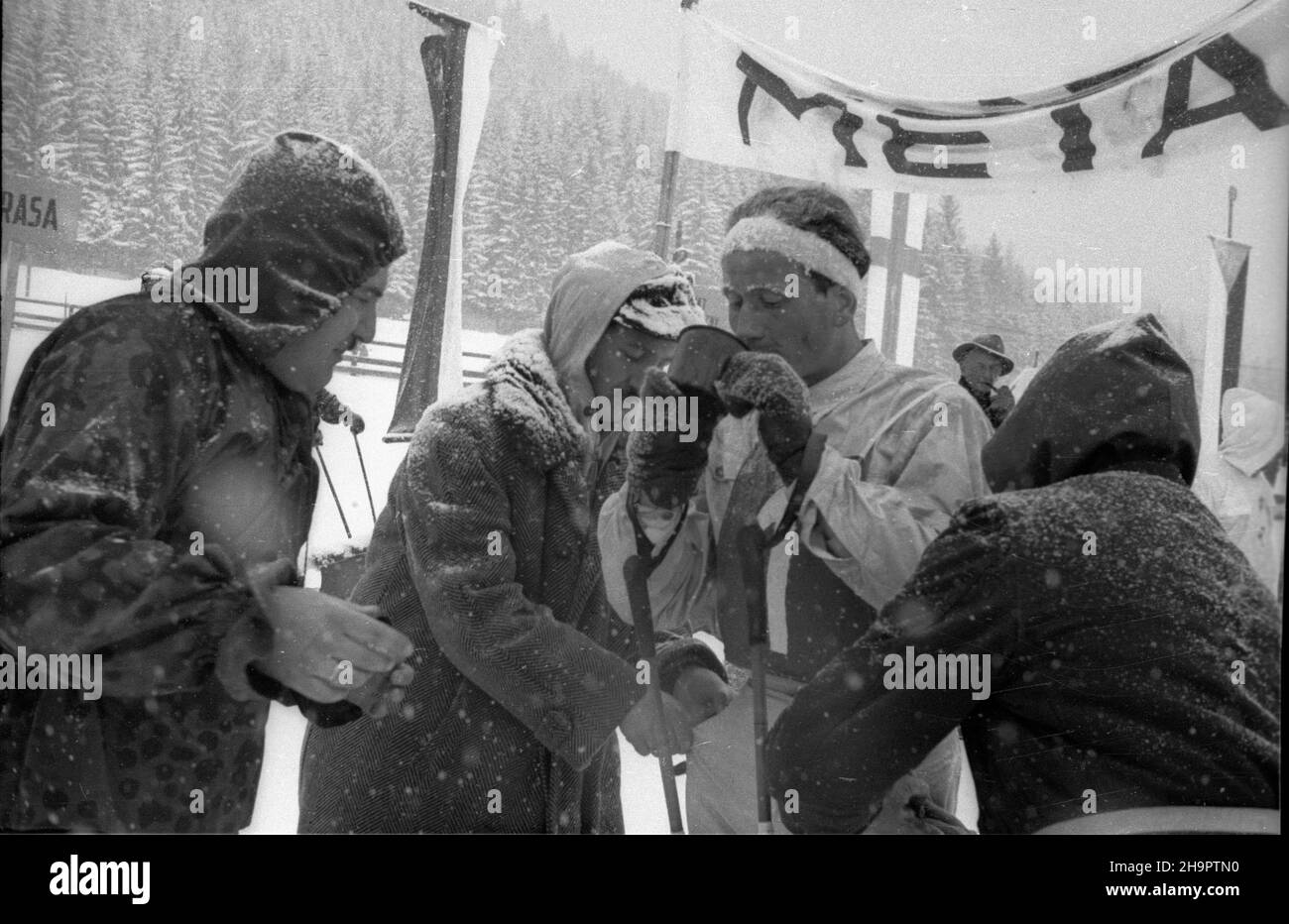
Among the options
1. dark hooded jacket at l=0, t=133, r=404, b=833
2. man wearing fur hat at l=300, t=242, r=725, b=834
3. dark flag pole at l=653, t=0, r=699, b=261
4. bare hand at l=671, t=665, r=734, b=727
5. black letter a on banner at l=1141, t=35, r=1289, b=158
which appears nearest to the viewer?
dark hooded jacket at l=0, t=133, r=404, b=833

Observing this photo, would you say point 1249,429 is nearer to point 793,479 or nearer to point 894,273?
point 894,273

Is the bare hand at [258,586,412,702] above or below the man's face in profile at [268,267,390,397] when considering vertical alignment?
below

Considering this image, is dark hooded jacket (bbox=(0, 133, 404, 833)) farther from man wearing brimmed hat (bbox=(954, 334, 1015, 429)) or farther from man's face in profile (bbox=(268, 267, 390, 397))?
man wearing brimmed hat (bbox=(954, 334, 1015, 429))

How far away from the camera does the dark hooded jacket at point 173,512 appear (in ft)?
5.06

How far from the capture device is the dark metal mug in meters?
1.87

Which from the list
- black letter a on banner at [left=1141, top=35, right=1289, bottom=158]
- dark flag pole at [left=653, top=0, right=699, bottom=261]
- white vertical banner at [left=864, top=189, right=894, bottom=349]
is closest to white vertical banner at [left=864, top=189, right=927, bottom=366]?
white vertical banner at [left=864, top=189, right=894, bottom=349]

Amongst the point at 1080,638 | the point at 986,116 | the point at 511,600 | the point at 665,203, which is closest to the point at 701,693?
the point at 511,600

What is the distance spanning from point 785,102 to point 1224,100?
2.84 ft

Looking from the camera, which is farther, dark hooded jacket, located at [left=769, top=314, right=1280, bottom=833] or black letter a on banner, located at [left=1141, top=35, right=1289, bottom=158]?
black letter a on banner, located at [left=1141, top=35, right=1289, bottom=158]

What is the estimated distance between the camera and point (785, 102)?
218cm

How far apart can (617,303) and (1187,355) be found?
110 cm

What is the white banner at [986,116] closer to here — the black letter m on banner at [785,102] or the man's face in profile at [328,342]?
the black letter m on banner at [785,102]

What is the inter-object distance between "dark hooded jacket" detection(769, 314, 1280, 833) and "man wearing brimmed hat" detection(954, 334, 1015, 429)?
0.12 meters

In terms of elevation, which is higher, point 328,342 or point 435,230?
point 435,230
